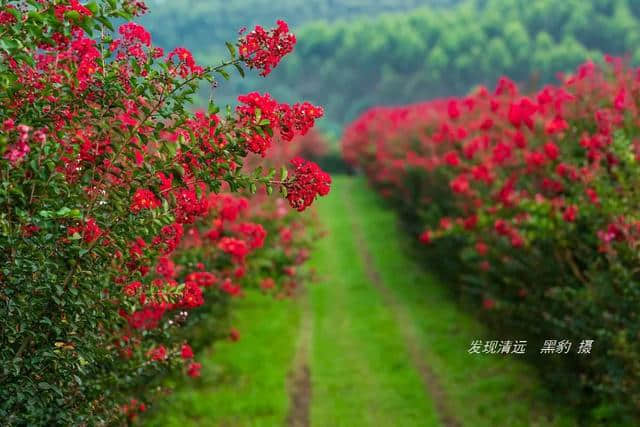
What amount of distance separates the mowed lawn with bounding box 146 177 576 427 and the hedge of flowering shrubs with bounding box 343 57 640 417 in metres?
0.51

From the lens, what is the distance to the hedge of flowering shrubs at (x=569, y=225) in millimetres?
5742

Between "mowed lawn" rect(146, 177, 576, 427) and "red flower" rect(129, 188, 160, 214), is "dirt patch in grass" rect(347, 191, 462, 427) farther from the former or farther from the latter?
"red flower" rect(129, 188, 160, 214)

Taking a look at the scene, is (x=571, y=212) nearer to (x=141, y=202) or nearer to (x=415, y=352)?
(x=415, y=352)

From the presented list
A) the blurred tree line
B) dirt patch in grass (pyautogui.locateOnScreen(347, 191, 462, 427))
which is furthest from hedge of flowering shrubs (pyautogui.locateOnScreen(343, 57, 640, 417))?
the blurred tree line

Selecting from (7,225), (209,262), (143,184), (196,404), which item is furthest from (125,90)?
(196,404)

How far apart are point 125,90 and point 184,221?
605 millimetres

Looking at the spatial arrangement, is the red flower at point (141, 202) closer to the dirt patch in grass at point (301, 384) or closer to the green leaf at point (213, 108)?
the green leaf at point (213, 108)

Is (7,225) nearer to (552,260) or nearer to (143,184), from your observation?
(143,184)

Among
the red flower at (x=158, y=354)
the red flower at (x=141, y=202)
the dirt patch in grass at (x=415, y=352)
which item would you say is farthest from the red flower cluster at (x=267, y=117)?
the dirt patch in grass at (x=415, y=352)

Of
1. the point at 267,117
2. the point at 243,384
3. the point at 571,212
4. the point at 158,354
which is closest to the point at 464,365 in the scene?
the point at 243,384

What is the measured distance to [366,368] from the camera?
28.2 ft

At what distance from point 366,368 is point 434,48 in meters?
52.6

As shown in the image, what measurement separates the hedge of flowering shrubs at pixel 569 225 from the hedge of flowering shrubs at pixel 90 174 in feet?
10.6

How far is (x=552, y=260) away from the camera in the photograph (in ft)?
23.0
